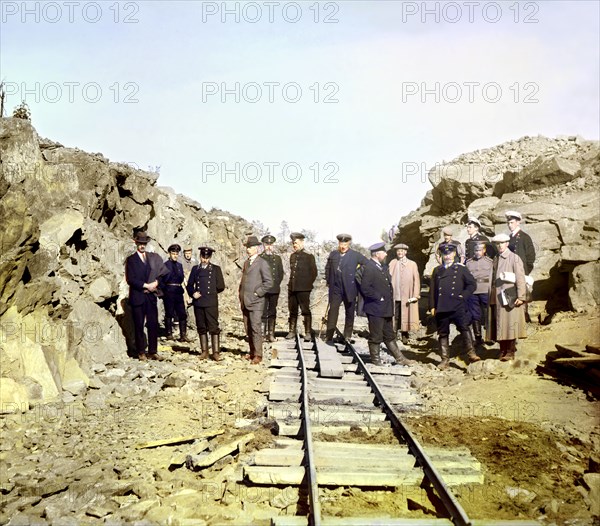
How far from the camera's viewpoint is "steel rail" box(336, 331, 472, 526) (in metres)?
3.88

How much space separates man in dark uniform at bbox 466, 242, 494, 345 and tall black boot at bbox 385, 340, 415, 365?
1528 mm

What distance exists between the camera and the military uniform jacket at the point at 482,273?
34.1ft

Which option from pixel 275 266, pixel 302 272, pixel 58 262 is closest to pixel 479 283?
pixel 302 272

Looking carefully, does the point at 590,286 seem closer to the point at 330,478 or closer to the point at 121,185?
the point at 330,478

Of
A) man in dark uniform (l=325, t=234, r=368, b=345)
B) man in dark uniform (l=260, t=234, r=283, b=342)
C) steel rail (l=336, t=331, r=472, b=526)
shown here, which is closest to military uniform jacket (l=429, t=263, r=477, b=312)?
man in dark uniform (l=325, t=234, r=368, b=345)

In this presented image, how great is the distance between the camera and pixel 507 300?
9.23 m

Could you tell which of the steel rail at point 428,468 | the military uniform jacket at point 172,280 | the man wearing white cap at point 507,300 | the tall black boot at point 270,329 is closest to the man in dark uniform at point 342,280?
the tall black boot at point 270,329

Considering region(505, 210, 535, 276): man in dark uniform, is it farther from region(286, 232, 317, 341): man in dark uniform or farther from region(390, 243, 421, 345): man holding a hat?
region(286, 232, 317, 341): man in dark uniform

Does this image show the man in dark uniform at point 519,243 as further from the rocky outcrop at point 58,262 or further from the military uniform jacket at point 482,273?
the rocky outcrop at point 58,262

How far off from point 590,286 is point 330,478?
27.2 ft

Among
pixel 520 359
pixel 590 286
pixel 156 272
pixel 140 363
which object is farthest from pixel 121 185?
pixel 590 286

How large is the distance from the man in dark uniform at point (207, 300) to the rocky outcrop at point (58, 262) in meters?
1.40

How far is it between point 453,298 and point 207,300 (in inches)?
171

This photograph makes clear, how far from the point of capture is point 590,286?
1083cm
